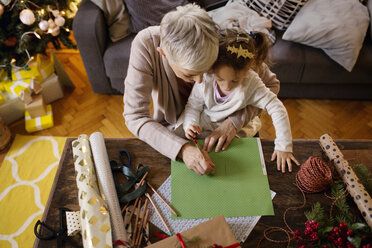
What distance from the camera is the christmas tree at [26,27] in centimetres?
174

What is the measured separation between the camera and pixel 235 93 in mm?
1066

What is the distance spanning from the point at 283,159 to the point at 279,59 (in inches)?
42.9

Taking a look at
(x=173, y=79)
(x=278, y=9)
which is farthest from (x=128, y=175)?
(x=278, y=9)

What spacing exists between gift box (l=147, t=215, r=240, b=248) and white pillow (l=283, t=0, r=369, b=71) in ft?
4.93

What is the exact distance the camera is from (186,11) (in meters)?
0.77

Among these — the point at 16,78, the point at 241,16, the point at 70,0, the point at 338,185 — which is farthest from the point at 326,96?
the point at 16,78

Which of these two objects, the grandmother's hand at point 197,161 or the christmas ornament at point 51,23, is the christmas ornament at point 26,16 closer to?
the christmas ornament at point 51,23

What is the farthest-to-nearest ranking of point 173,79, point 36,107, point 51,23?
1. point 36,107
2. point 51,23
3. point 173,79

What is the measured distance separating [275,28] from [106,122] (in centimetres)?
A: 144

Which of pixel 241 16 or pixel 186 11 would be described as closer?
pixel 186 11

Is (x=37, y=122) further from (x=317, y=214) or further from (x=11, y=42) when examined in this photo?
(x=317, y=214)

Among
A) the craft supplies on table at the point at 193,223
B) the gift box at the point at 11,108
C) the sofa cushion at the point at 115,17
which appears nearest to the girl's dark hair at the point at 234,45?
the craft supplies on table at the point at 193,223

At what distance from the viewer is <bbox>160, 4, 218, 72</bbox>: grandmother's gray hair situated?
749 millimetres

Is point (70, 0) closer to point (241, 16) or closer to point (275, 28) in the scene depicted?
point (241, 16)
